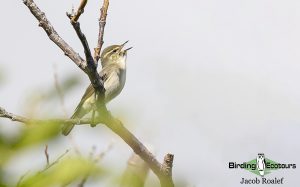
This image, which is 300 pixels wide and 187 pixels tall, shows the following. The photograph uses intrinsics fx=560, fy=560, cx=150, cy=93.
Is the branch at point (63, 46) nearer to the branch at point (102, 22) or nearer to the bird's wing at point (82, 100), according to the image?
the branch at point (102, 22)

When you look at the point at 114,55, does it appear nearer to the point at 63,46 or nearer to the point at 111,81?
the point at 111,81

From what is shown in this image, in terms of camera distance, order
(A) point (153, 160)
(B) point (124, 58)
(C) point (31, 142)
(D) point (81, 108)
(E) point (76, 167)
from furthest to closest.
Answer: (B) point (124, 58), (D) point (81, 108), (A) point (153, 160), (C) point (31, 142), (E) point (76, 167)

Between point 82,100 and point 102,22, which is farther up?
point 82,100

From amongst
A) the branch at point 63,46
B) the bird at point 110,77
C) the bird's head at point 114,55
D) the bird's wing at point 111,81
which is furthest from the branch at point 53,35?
the bird's head at point 114,55

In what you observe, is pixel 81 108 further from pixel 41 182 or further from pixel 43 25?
pixel 41 182

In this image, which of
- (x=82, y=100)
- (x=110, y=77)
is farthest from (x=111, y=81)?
(x=82, y=100)

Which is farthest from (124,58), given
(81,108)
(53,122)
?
(53,122)

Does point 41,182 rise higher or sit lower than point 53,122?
lower
